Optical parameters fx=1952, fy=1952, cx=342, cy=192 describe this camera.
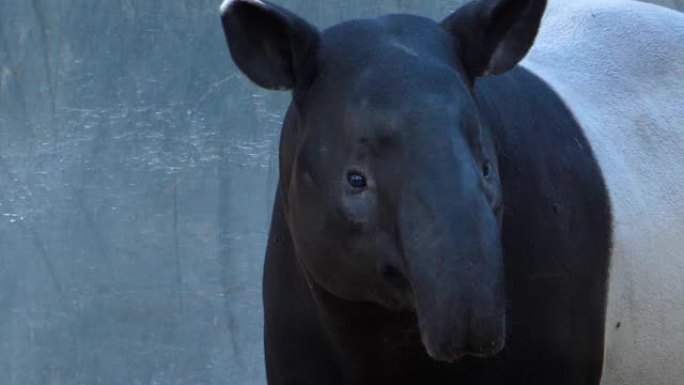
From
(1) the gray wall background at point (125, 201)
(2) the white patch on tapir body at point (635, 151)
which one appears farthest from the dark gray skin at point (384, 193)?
(1) the gray wall background at point (125, 201)

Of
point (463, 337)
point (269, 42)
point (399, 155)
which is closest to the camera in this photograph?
point (463, 337)

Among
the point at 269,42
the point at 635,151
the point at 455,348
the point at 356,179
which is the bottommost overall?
the point at 635,151

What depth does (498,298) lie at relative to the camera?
14.2 ft

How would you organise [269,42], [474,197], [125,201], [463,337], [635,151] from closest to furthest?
1. [463,337]
2. [474,197]
3. [269,42]
4. [635,151]
5. [125,201]

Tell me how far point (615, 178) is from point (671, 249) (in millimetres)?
329

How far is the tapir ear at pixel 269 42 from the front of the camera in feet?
16.1

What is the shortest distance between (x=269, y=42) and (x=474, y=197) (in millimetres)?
834

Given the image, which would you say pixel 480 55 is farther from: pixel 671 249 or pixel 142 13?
pixel 142 13

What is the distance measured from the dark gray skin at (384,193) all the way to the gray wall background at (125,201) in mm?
2438

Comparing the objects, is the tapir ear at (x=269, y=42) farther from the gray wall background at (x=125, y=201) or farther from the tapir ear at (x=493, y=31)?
the gray wall background at (x=125, y=201)

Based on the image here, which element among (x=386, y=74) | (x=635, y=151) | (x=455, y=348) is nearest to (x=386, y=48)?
(x=386, y=74)

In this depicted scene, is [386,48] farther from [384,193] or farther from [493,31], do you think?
[384,193]

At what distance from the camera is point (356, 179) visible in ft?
15.2

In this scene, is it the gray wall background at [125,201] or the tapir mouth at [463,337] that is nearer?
the tapir mouth at [463,337]
